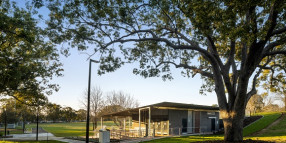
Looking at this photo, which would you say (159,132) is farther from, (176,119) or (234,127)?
(234,127)

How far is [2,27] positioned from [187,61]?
1315 centimetres

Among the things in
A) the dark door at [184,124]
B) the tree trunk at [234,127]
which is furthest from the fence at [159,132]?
the tree trunk at [234,127]

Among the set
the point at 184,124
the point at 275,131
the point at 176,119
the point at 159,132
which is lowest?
the point at 159,132

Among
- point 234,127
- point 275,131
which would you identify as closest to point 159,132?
point 275,131

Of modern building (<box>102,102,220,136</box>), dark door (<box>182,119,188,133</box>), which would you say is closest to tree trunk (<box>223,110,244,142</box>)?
modern building (<box>102,102,220,136</box>)

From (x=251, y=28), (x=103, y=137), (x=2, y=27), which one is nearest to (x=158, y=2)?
(x=251, y=28)

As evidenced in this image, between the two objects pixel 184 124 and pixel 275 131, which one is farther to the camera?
pixel 184 124

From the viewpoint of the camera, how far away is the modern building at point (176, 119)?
27.2 meters

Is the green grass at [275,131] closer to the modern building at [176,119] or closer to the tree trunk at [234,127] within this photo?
the modern building at [176,119]

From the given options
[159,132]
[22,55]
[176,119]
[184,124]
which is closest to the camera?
[22,55]

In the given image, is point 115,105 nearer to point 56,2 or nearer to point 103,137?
point 103,137

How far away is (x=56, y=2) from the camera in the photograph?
13109mm

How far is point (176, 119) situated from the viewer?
28.0 metres

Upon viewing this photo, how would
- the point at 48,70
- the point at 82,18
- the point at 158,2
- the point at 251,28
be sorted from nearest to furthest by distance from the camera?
the point at 251,28, the point at 158,2, the point at 82,18, the point at 48,70
